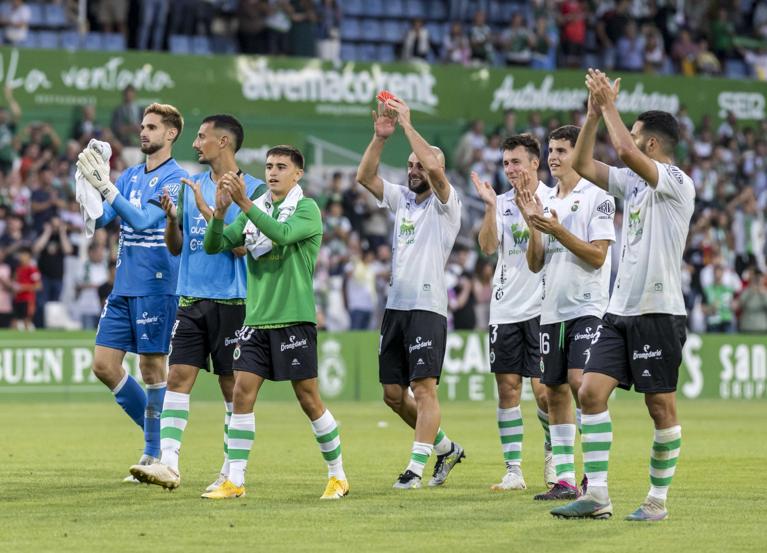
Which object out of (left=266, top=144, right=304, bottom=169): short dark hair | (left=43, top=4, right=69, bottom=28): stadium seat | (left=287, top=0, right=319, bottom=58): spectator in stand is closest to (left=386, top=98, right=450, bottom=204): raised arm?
(left=266, top=144, right=304, bottom=169): short dark hair

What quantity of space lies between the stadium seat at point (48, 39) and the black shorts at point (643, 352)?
73.5 feet

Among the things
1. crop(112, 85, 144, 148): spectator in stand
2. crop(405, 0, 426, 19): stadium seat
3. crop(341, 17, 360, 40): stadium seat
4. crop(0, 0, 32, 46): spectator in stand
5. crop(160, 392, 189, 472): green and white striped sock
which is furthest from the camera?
crop(405, 0, 426, 19): stadium seat

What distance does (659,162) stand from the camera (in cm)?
953

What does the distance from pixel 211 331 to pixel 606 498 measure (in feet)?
11.3

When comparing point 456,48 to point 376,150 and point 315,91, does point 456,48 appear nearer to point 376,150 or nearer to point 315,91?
point 315,91

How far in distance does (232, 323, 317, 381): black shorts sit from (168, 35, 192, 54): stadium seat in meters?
21.2

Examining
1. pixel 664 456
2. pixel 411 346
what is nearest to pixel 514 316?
pixel 411 346

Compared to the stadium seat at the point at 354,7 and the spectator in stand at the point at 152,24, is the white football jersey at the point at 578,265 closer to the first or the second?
the spectator in stand at the point at 152,24

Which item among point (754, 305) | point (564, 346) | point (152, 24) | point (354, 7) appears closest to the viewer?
point (564, 346)

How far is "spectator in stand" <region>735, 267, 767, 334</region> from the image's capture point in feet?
95.9

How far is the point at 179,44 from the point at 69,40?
7.86ft

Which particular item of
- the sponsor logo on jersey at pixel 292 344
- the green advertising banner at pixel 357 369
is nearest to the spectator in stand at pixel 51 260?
the green advertising banner at pixel 357 369

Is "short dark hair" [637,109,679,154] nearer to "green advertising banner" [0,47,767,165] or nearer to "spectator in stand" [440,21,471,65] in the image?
"green advertising banner" [0,47,767,165]

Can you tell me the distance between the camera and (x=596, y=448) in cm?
946
